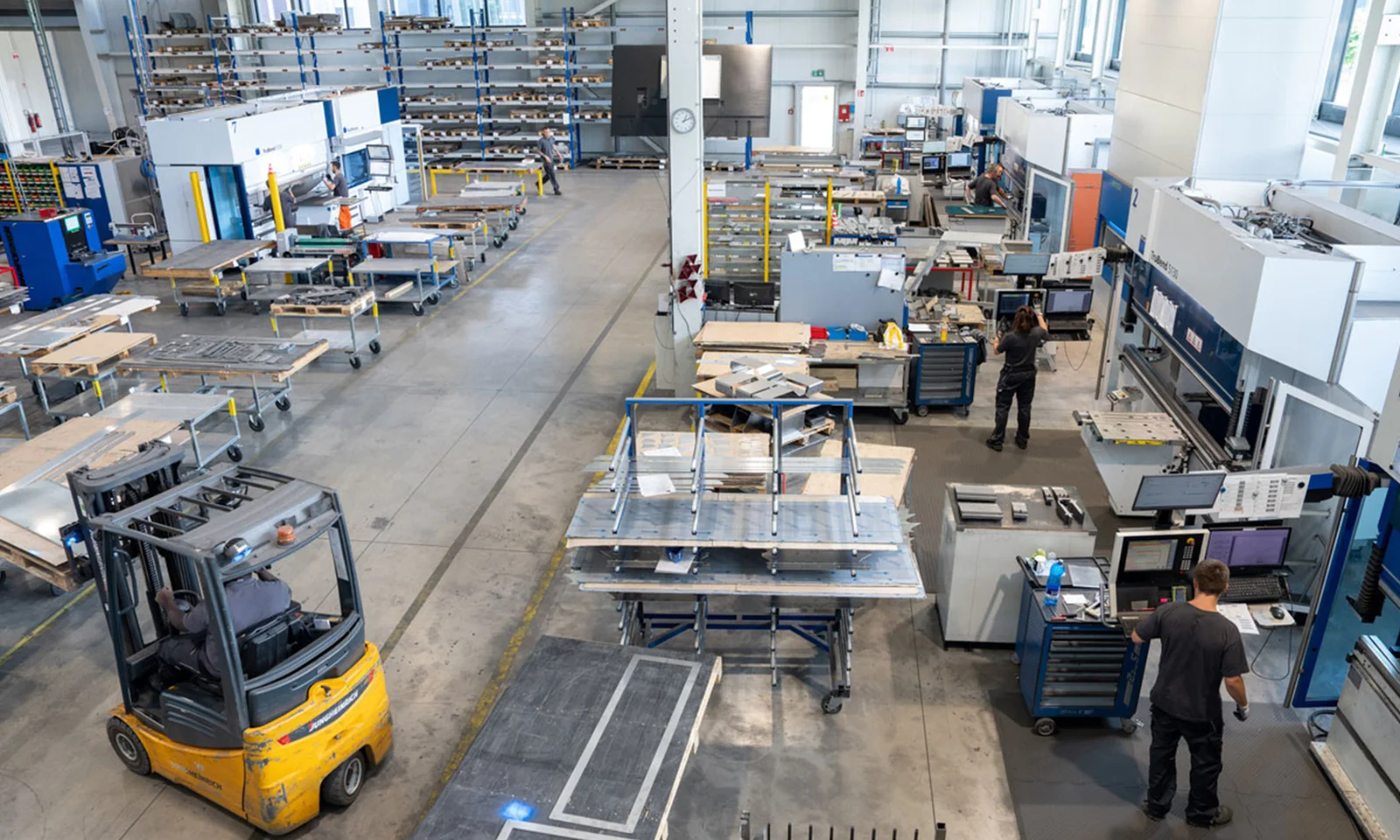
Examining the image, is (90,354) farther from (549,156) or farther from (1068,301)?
(549,156)

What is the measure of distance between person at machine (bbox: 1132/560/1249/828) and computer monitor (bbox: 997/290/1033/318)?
6895 millimetres

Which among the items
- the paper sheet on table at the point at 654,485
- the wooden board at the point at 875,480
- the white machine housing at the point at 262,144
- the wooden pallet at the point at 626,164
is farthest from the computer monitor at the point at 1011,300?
the wooden pallet at the point at 626,164

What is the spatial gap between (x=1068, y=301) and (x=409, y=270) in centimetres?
879

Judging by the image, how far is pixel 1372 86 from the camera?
27.0 ft

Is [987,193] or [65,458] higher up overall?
[987,193]

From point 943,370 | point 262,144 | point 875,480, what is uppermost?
point 262,144

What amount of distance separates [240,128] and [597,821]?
45.3 ft

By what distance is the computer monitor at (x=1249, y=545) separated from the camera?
234 inches

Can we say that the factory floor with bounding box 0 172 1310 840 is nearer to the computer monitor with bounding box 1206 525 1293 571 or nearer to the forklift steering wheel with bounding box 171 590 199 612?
the computer monitor with bounding box 1206 525 1293 571

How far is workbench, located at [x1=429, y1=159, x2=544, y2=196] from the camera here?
2022 cm

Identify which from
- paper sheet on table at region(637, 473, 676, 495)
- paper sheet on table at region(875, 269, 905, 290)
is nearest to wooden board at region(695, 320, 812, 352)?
paper sheet on table at region(875, 269, 905, 290)

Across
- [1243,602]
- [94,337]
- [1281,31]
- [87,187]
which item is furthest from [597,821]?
[87,187]

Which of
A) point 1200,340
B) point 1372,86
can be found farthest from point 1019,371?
point 1372,86

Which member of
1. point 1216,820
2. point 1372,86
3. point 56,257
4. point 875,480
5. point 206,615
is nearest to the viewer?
point 206,615
